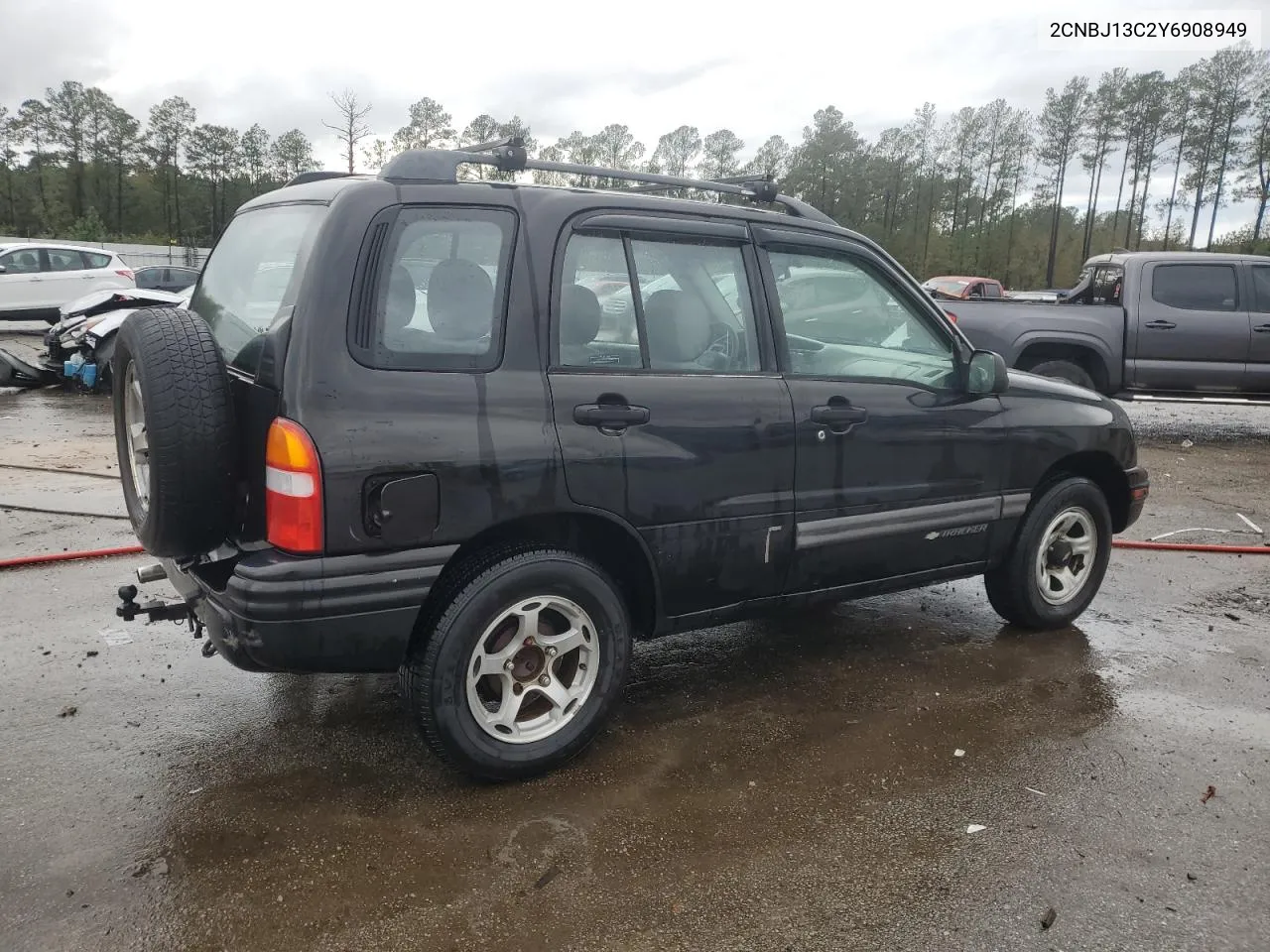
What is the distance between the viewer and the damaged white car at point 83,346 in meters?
11.7

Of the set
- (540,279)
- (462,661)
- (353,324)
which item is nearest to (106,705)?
(462,661)

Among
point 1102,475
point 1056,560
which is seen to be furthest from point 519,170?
point 1102,475

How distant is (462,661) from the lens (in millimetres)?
2762

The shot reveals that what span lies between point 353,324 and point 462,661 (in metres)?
1.03

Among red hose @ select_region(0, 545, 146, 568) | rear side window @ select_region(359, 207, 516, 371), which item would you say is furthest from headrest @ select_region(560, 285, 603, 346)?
red hose @ select_region(0, 545, 146, 568)

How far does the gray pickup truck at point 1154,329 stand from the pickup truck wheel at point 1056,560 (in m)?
5.35

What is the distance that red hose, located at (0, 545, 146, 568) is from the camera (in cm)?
496

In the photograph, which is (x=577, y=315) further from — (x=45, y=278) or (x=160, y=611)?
(x=45, y=278)

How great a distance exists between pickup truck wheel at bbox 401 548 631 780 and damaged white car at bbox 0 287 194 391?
34.3ft

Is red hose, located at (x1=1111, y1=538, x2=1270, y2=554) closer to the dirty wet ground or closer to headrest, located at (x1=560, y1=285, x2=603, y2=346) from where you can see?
the dirty wet ground

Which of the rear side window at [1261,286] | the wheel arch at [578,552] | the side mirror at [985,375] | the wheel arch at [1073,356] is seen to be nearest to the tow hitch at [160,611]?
the wheel arch at [578,552]

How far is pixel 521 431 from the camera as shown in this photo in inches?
110

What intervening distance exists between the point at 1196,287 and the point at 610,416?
9.37 metres

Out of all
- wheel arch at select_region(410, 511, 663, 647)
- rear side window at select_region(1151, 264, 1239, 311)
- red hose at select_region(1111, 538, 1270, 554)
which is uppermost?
rear side window at select_region(1151, 264, 1239, 311)
